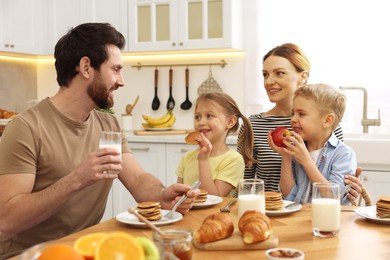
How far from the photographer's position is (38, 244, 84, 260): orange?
2.57ft

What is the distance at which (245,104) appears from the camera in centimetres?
430

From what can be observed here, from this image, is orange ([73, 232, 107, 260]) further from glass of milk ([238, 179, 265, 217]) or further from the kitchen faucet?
the kitchen faucet

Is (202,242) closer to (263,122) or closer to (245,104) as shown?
(263,122)

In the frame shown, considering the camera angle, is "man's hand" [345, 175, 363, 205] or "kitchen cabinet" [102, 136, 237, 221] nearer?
"man's hand" [345, 175, 363, 205]

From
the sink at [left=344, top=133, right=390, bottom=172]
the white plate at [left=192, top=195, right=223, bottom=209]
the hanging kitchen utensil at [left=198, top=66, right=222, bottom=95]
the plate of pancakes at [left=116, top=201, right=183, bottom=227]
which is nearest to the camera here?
the plate of pancakes at [left=116, top=201, right=183, bottom=227]

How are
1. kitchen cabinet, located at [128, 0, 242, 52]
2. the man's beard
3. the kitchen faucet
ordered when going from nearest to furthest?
1. the man's beard
2. the kitchen faucet
3. kitchen cabinet, located at [128, 0, 242, 52]

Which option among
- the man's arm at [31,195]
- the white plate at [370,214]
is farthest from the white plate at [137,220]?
the white plate at [370,214]

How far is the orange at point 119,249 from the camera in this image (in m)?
0.82

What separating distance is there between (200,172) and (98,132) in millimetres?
496

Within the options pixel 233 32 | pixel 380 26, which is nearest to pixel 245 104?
pixel 233 32

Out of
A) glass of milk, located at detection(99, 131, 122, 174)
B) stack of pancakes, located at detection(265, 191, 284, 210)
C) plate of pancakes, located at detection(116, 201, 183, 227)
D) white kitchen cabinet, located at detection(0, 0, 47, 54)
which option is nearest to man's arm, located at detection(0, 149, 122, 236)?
glass of milk, located at detection(99, 131, 122, 174)

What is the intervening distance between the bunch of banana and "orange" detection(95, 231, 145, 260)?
350 centimetres

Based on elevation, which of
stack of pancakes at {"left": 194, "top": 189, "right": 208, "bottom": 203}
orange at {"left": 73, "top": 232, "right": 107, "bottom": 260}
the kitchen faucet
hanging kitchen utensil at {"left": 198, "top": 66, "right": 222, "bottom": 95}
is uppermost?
hanging kitchen utensil at {"left": 198, "top": 66, "right": 222, "bottom": 95}

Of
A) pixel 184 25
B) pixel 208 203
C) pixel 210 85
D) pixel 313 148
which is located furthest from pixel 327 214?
pixel 210 85
